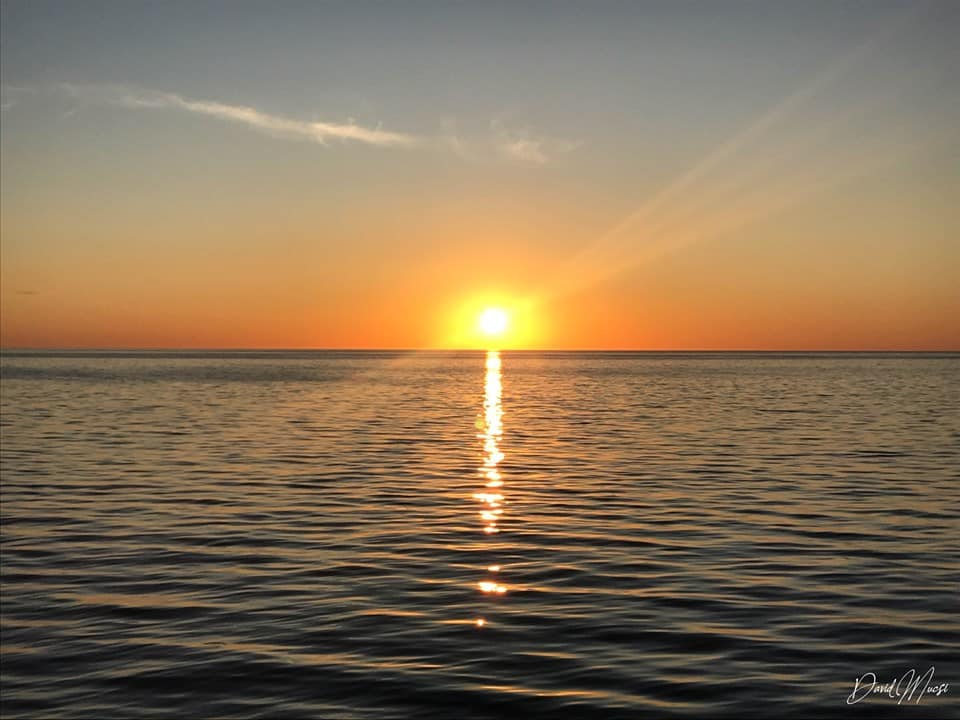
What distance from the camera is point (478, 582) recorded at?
52.0 ft

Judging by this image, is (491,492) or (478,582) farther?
(491,492)

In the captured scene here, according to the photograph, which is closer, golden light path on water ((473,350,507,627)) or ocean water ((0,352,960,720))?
ocean water ((0,352,960,720))

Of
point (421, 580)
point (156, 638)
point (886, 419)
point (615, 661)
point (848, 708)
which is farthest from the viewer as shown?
point (886, 419)

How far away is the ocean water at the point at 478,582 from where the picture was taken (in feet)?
35.6

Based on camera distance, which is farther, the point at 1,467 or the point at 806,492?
the point at 1,467

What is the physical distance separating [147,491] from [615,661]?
1801 centimetres

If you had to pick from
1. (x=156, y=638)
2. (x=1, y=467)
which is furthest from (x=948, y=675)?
(x=1, y=467)

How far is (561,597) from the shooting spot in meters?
14.8

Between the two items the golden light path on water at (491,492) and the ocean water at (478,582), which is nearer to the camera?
the ocean water at (478,582)

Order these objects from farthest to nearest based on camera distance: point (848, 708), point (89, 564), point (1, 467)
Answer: point (1, 467), point (89, 564), point (848, 708)

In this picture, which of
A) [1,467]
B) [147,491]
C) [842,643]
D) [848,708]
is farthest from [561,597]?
[1,467]

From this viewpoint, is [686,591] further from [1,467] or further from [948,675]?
[1,467]

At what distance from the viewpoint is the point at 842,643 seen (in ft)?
40.2

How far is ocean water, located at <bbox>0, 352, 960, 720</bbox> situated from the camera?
35.6 ft
